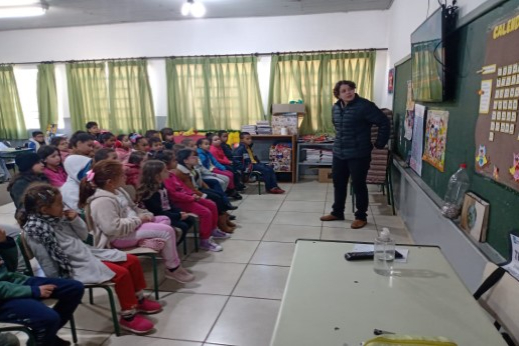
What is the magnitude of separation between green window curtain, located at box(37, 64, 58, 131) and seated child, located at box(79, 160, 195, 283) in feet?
18.4

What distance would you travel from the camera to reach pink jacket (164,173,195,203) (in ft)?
10.8

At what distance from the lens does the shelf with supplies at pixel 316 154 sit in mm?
6109

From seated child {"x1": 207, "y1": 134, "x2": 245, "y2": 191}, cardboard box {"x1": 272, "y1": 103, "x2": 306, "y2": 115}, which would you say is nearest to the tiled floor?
seated child {"x1": 207, "y1": 134, "x2": 245, "y2": 191}

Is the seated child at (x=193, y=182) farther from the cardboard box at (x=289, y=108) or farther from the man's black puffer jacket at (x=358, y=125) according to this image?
the cardboard box at (x=289, y=108)

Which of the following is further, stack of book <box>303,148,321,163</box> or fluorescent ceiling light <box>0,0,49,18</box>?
stack of book <box>303,148,321,163</box>

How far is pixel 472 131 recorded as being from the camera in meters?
2.03

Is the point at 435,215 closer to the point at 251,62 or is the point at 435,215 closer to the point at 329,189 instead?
the point at 329,189

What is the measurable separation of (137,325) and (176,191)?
1383mm

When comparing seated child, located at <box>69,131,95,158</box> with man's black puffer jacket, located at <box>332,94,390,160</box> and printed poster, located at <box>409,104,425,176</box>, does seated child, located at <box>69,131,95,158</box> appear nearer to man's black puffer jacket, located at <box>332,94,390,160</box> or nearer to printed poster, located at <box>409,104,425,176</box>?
man's black puffer jacket, located at <box>332,94,390,160</box>

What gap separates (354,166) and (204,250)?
1.75 metres

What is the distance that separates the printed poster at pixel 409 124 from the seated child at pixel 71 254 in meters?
2.90

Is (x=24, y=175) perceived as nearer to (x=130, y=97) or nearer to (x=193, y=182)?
(x=193, y=182)

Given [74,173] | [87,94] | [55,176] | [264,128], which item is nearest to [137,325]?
[74,173]

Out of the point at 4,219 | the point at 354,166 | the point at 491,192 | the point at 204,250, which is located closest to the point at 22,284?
the point at 204,250
